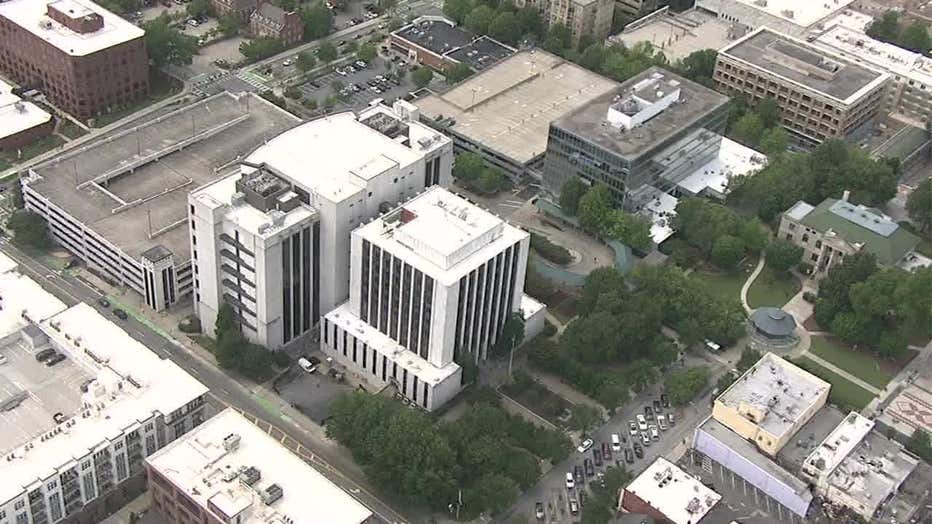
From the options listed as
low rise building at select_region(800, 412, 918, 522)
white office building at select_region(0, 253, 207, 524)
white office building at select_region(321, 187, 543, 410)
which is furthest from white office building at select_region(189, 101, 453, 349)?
low rise building at select_region(800, 412, 918, 522)

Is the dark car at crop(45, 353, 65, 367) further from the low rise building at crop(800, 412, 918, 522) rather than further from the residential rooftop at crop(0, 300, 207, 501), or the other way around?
the low rise building at crop(800, 412, 918, 522)

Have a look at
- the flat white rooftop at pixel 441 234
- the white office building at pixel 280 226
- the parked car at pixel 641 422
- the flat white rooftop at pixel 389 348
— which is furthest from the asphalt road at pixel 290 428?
the parked car at pixel 641 422

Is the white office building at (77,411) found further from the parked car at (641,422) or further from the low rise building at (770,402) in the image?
the low rise building at (770,402)

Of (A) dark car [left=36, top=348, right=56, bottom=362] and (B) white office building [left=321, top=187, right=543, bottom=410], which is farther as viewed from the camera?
(B) white office building [left=321, top=187, right=543, bottom=410]

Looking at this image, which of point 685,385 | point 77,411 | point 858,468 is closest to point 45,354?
point 77,411

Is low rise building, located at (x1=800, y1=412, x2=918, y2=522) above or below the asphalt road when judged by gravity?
above

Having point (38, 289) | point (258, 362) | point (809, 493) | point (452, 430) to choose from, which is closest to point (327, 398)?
point (258, 362)
